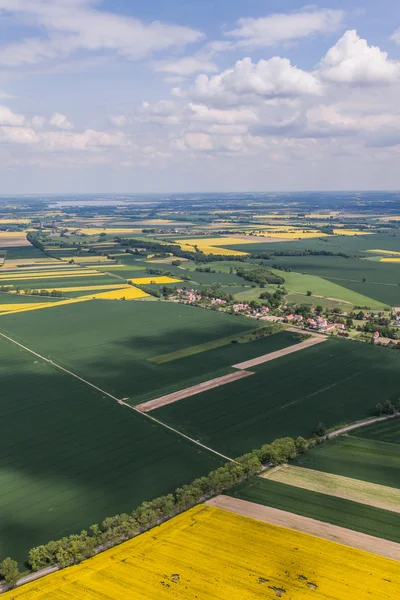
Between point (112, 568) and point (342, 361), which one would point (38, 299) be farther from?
point (112, 568)

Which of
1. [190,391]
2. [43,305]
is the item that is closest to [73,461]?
[190,391]

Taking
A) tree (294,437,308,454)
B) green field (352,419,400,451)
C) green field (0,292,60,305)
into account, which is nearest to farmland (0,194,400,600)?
green field (352,419,400,451)

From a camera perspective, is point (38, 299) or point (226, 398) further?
point (38, 299)

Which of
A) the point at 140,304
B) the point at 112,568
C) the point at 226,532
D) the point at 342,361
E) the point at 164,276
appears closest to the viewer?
the point at 112,568

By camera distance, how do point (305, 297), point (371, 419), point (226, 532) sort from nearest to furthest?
point (226, 532), point (371, 419), point (305, 297)

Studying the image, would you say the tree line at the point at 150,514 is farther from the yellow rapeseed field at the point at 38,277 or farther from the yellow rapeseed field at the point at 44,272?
the yellow rapeseed field at the point at 44,272

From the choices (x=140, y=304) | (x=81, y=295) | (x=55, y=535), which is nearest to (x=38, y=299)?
(x=81, y=295)

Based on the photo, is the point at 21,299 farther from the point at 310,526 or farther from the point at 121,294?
the point at 310,526
